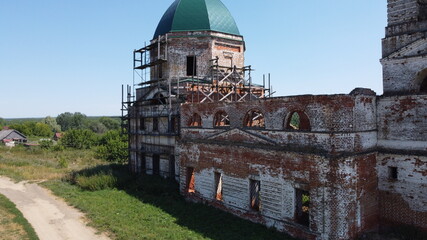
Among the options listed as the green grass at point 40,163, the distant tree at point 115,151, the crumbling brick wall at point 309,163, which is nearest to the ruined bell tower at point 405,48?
the crumbling brick wall at point 309,163

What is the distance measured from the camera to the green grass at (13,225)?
1245 centimetres

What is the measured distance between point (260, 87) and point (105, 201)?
1202cm

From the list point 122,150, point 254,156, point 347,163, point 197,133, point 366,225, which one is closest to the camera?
point 347,163

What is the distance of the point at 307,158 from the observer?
10.9 meters

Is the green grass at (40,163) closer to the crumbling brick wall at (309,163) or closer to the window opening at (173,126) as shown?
the window opening at (173,126)

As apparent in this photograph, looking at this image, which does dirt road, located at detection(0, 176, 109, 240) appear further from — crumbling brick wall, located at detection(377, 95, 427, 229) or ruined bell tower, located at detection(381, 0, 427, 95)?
ruined bell tower, located at detection(381, 0, 427, 95)

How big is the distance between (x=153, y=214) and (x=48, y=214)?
5.07 meters

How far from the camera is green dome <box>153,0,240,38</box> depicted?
21.6 metres

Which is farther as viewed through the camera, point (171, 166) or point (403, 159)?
point (171, 166)

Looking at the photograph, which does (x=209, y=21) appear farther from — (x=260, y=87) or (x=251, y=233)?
(x=251, y=233)

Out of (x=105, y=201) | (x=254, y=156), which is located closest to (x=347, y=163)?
(x=254, y=156)

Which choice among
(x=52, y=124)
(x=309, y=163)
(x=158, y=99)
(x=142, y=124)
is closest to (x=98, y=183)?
(x=142, y=124)

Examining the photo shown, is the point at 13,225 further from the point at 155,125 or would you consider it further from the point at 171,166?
the point at 155,125

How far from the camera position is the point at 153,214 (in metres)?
14.3
